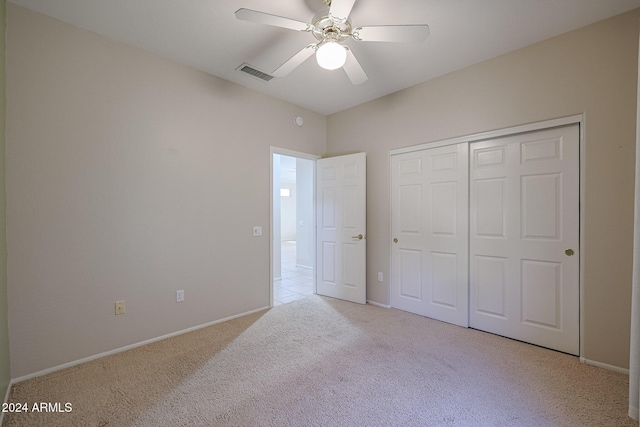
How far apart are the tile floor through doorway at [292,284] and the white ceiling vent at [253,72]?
280cm

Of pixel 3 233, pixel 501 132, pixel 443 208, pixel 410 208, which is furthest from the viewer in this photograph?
pixel 410 208

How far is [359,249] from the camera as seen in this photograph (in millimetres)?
3762

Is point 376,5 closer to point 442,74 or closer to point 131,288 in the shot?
point 442,74

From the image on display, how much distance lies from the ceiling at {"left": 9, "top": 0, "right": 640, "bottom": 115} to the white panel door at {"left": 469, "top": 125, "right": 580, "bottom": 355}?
2.82ft

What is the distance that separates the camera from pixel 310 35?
2.36 metres

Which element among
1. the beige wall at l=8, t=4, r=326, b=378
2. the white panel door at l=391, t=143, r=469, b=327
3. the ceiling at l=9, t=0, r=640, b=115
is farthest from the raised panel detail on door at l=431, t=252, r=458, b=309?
the beige wall at l=8, t=4, r=326, b=378

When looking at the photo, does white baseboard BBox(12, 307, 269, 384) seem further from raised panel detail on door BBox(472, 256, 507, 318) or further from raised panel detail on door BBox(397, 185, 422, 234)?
raised panel detail on door BBox(472, 256, 507, 318)

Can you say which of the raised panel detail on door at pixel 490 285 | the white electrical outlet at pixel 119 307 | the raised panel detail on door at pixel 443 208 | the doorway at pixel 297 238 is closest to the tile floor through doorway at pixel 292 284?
the doorway at pixel 297 238

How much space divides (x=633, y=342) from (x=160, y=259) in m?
3.60

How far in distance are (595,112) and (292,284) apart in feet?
14.0

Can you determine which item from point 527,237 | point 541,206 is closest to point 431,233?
point 527,237

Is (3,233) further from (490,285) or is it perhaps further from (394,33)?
(490,285)

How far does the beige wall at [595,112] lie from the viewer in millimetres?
2102

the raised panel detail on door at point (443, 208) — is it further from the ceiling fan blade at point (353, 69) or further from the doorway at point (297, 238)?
the doorway at point (297, 238)
